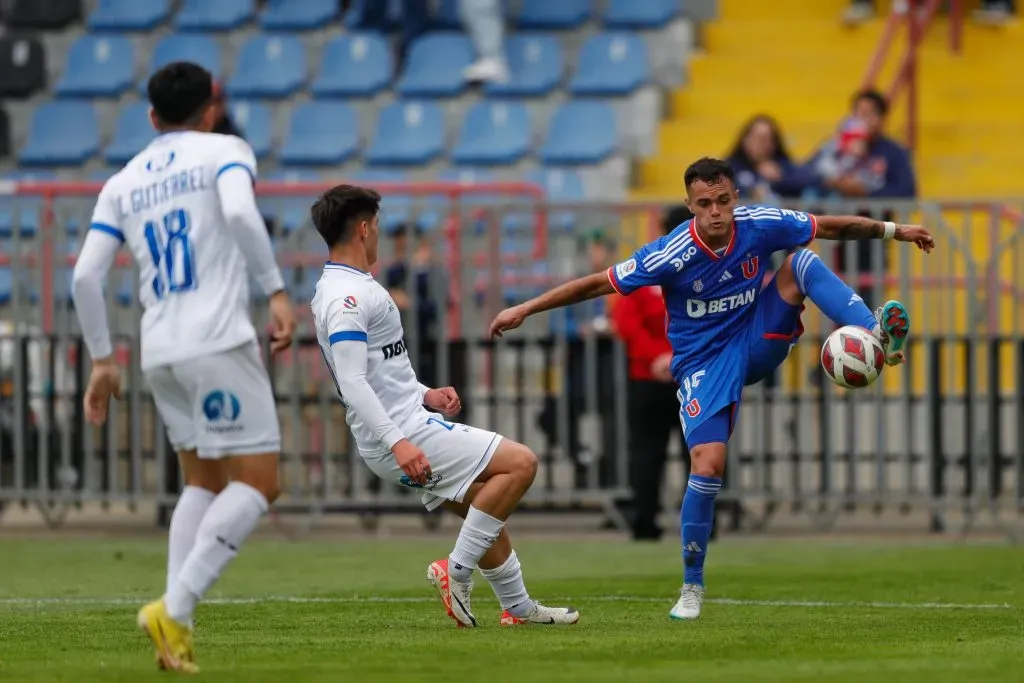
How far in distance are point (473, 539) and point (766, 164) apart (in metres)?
8.36

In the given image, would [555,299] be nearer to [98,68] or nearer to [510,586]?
[510,586]

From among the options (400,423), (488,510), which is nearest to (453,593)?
(488,510)

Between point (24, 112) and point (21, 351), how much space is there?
6.77 m

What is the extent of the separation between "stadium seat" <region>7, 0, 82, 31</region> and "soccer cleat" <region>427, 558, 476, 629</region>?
14792 mm

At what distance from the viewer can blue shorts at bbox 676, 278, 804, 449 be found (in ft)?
29.8

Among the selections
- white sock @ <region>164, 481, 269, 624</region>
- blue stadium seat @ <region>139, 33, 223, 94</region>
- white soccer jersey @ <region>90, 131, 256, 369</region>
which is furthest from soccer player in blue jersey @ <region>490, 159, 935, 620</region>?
blue stadium seat @ <region>139, 33, 223, 94</region>

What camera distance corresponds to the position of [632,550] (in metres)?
13.2

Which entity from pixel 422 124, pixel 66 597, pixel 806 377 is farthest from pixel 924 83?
pixel 66 597

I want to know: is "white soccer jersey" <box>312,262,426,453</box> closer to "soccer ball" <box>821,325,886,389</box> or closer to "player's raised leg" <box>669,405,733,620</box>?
"player's raised leg" <box>669,405,733,620</box>

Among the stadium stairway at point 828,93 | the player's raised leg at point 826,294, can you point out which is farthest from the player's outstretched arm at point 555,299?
the stadium stairway at point 828,93

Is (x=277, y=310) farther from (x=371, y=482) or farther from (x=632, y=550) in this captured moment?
(x=371, y=482)

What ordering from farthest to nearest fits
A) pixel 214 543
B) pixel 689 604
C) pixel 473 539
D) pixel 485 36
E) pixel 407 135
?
pixel 485 36
pixel 407 135
pixel 689 604
pixel 473 539
pixel 214 543

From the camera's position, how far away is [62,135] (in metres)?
20.7

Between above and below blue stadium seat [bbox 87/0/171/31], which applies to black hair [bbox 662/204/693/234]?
below
